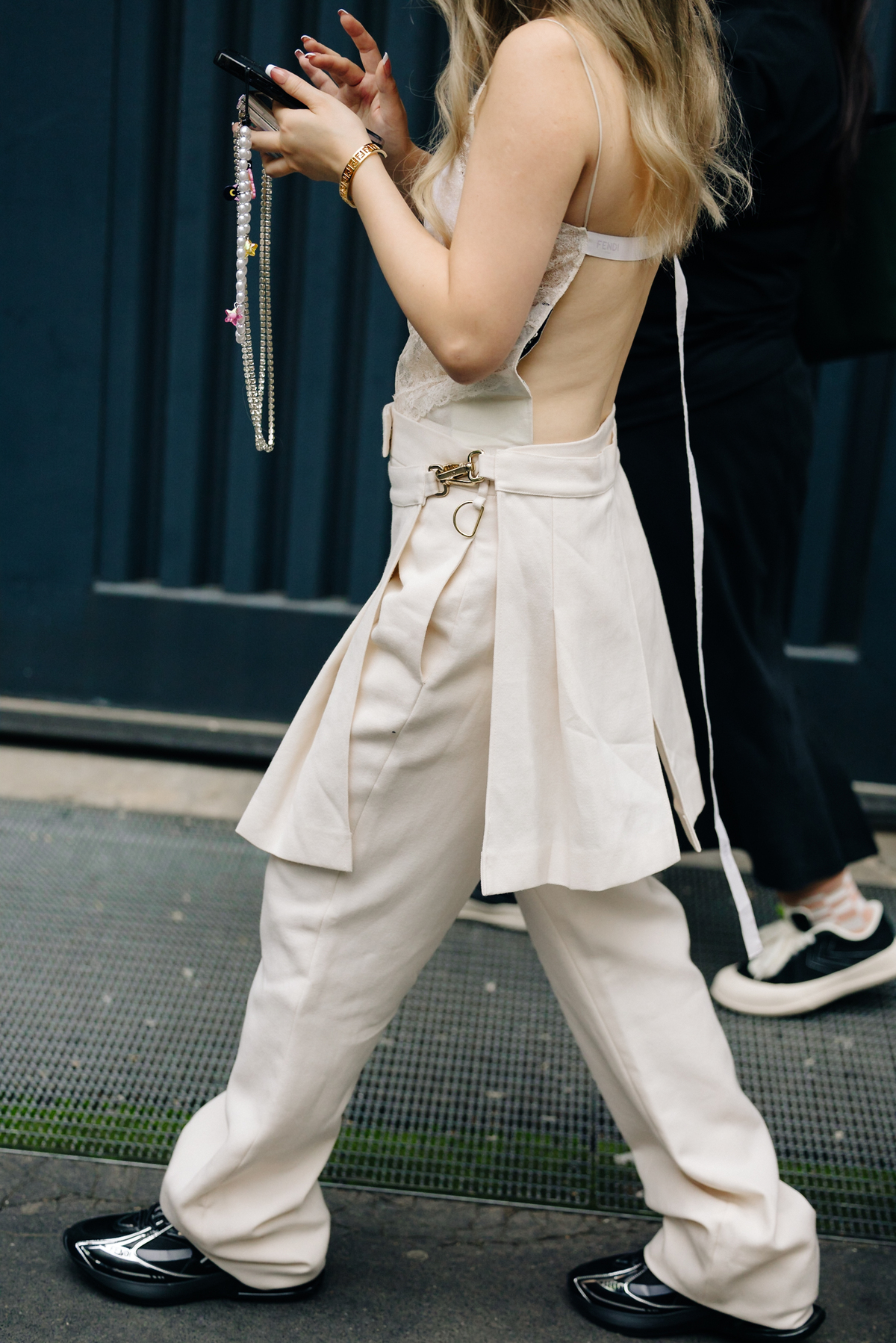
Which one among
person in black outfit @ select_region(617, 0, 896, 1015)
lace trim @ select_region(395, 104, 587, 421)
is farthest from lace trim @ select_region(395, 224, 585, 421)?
person in black outfit @ select_region(617, 0, 896, 1015)

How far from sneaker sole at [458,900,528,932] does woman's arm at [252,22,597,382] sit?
1599 mm

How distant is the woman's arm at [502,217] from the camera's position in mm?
1359

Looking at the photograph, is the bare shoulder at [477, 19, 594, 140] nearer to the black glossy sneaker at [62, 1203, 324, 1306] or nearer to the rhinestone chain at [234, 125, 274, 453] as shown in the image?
the rhinestone chain at [234, 125, 274, 453]

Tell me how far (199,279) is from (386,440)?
6.30 ft

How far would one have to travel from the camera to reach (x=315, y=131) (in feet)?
4.91

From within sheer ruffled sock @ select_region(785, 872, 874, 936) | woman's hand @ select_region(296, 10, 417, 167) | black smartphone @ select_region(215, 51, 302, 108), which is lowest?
sheer ruffled sock @ select_region(785, 872, 874, 936)

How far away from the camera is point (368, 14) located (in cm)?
325

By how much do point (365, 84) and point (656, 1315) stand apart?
1.65 m

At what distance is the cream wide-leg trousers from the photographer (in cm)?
157

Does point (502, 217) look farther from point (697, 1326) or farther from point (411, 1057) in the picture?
point (411, 1057)

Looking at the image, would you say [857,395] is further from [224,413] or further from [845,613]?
[224,413]

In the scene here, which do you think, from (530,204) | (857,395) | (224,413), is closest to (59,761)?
(224,413)

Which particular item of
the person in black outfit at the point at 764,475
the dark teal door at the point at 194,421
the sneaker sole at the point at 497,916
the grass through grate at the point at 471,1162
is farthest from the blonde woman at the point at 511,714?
the dark teal door at the point at 194,421

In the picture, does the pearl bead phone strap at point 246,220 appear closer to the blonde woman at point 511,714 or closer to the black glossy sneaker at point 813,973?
the blonde woman at point 511,714
